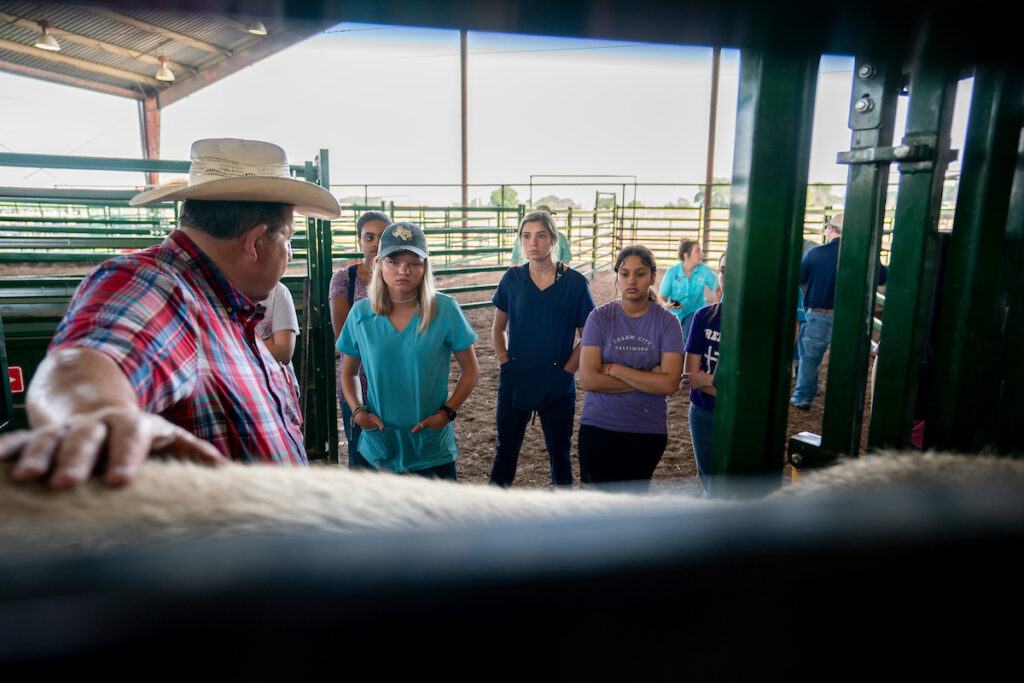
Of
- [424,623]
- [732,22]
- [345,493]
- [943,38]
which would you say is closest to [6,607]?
[424,623]

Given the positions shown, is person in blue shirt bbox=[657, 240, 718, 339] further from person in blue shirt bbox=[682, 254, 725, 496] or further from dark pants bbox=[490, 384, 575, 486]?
dark pants bbox=[490, 384, 575, 486]

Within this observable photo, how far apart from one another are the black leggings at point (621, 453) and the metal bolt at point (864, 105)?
7.10 feet

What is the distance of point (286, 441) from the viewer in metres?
1.46

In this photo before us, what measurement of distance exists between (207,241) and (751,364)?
1387 millimetres

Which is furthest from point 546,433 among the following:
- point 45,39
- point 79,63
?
point 79,63

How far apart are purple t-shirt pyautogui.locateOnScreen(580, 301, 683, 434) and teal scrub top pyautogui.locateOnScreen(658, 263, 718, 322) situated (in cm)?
261

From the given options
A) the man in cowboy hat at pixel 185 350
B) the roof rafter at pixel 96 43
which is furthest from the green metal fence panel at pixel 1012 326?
the roof rafter at pixel 96 43

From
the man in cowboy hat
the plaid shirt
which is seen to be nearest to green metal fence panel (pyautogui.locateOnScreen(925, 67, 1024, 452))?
the man in cowboy hat

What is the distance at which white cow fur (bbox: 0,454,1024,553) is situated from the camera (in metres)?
0.51

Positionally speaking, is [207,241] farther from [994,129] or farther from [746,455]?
[994,129]

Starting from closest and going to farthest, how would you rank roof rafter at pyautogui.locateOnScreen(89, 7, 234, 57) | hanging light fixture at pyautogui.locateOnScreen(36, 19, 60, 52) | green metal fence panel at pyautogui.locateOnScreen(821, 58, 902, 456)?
green metal fence panel at pyautogui.locateOnScreen(821, 58, 902, 456), hanging light fixture at pyautogui.locateOnScreen(36, 19, 60, 52), roof rafter at pyautogui.locateOnScreen(89, 7, 234, 57)

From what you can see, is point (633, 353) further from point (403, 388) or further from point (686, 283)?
point (686, 283)

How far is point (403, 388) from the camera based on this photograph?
2.86m

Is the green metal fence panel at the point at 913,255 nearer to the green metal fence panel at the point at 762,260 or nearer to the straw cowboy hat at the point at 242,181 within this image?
the green metal fence panel at the point at 762,260
